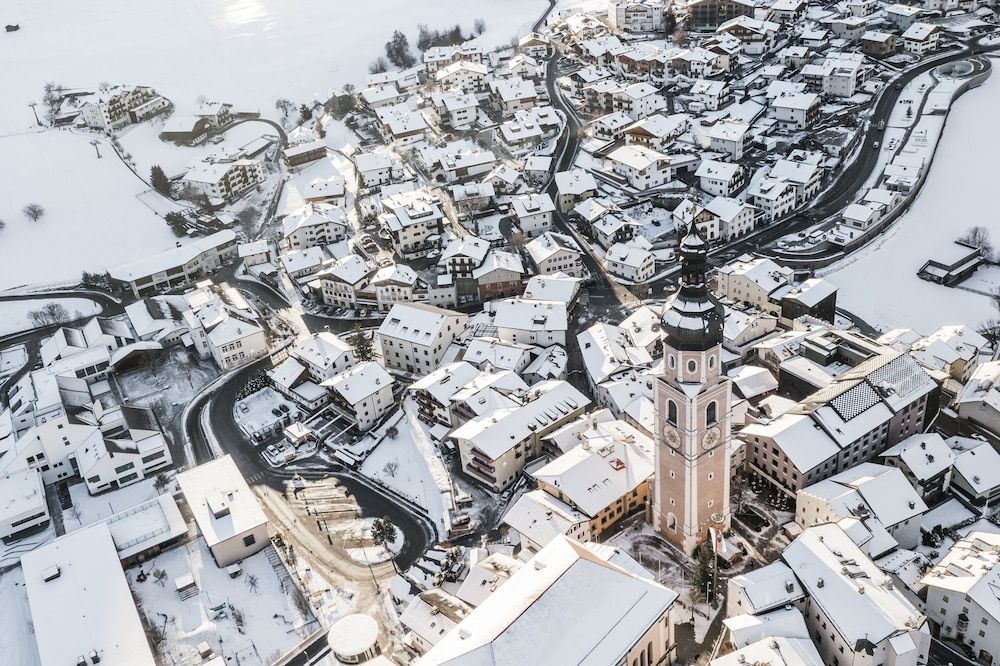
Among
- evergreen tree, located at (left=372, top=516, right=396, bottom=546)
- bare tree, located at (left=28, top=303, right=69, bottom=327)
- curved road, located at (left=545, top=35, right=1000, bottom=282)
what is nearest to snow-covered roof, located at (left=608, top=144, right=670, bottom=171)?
curved road, located at (left=545, top=35, right=1000, bottom=282)

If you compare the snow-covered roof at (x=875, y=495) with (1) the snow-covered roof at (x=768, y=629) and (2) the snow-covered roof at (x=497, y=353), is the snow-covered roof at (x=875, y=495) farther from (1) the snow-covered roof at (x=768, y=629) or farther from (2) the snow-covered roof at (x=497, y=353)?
(2) the snow-covered roof at (x=497, y=353)

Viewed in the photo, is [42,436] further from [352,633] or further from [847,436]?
[847,436]

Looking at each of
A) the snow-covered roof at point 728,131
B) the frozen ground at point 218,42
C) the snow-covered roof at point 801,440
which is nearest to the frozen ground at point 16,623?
the snow-covered roof at point 801,440

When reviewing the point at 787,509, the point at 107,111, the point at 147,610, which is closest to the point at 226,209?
the point at 107,111

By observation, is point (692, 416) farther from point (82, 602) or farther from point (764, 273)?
point (82, 602)

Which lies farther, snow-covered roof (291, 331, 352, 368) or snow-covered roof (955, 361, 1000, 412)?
snow-covered roof (291, 331, 352, 368)

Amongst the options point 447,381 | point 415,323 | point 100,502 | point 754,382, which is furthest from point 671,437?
point 100,502

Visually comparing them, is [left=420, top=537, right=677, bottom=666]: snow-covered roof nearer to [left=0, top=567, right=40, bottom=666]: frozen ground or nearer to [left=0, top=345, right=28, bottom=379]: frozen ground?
[left=0, top=567, right=40, bottom=666]: frozen ground
